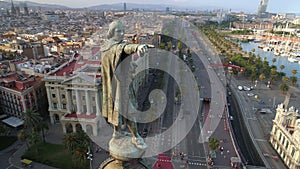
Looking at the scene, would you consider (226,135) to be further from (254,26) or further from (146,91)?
(254,26)

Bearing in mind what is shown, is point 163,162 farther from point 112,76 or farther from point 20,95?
point 112,76

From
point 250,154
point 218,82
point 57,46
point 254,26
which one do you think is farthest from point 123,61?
point 254,26

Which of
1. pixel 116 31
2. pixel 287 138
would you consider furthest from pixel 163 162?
pixel 116 31

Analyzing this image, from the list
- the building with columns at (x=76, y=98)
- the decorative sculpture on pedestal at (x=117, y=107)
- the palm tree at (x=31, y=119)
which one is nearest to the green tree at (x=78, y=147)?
the building with columns at (x=76, y=98)

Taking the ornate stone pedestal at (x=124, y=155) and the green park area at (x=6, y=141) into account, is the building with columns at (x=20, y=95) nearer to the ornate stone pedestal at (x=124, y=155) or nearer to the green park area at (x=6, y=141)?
the green park area at (x=6, y=141)

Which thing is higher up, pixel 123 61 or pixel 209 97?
pixel 123 61

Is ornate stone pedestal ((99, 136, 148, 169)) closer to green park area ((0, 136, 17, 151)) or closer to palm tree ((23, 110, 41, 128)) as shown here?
palm tree ((23, 110, 41, 128))

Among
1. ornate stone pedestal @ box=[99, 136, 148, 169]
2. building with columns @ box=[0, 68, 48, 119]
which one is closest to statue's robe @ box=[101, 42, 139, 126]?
ornate stone pedestal @ box=[99, 136, 148, 169]
